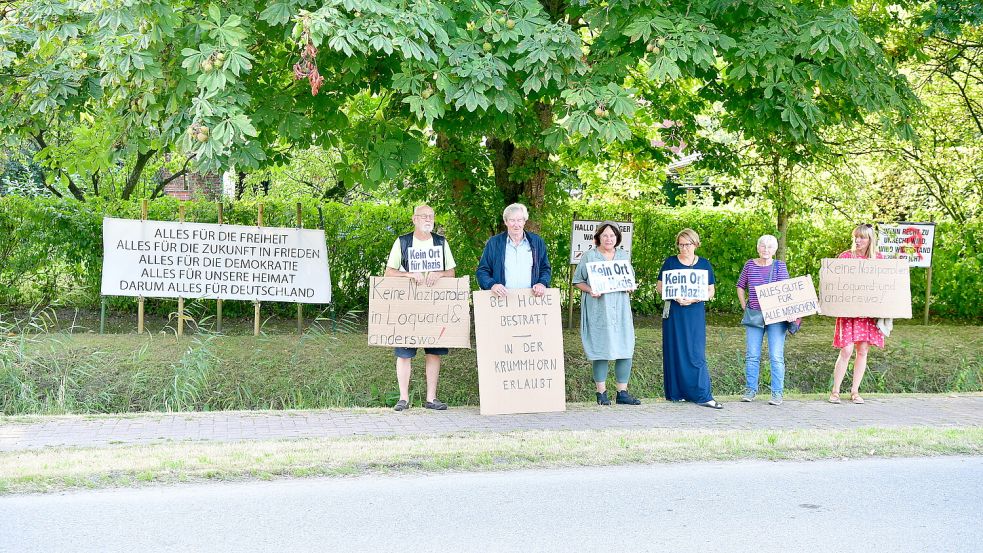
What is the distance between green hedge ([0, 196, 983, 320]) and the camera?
13367 mm

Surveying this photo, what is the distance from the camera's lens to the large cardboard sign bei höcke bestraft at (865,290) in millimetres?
10461

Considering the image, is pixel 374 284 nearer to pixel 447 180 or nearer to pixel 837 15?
pixel 447 180

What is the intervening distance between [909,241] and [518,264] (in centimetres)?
838

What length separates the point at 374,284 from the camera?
964cm

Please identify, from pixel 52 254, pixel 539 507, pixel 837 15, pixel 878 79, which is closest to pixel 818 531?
pixel 539 507

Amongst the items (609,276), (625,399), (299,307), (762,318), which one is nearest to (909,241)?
(762,318)

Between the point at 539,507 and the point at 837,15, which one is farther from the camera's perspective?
the point at 837,15

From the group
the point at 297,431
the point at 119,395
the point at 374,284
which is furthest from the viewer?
the point at 119,395

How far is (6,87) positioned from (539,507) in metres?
5.71

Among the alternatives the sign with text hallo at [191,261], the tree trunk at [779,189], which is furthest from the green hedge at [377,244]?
the sign with text hallo at [191,261]

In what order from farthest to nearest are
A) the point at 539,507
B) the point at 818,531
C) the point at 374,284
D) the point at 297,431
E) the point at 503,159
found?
the point at 503,159 → the point at 374,284 → the point at 297,431 → the point at 539,507 → the point at 818,531

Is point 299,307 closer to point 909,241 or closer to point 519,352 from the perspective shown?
point 519,352

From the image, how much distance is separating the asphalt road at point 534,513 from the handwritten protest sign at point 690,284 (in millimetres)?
3193

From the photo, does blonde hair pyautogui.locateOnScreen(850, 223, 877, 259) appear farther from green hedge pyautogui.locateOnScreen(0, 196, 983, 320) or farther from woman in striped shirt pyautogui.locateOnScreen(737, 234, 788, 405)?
green hedge pyautogui.locateOnScreen(0, 196, 983, 320)
